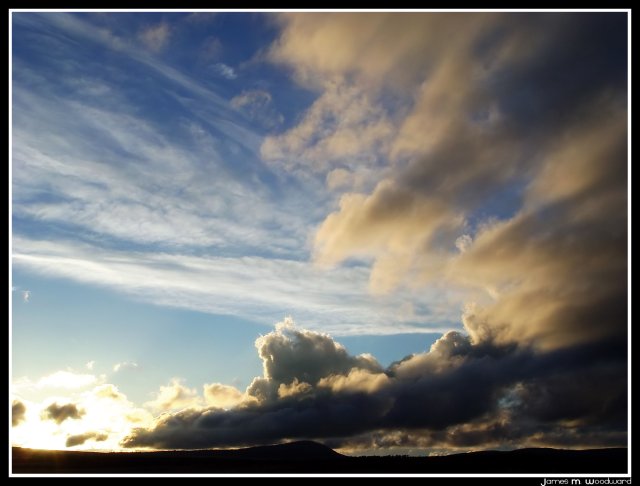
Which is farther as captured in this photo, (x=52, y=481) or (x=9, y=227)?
(x=52, y=481)

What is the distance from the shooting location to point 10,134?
142 ft

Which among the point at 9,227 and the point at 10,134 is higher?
the point at 10,134
